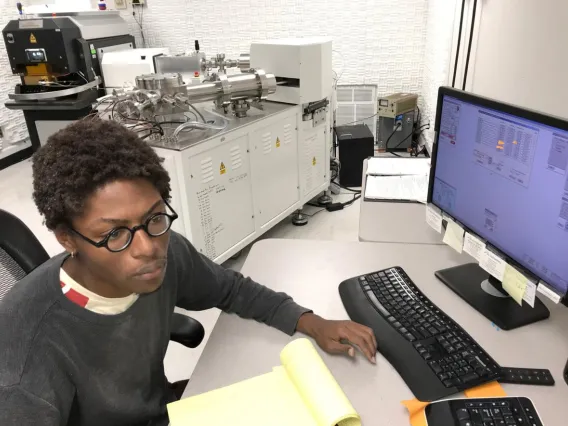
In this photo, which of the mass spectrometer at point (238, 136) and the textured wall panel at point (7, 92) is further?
the textured wall panel at point (7, 92)

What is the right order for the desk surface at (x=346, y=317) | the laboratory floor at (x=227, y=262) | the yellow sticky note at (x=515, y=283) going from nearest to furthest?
1. the desk surface at (x=346, y=317)
2. the yellow sticky note at (x=515, y=283)
3. the laboratory floor at (x=227, y=262)

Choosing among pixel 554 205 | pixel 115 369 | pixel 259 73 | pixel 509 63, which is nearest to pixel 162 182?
pixel 115 369

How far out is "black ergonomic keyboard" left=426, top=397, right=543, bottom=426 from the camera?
27.7 inches

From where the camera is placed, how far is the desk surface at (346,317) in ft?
2.57

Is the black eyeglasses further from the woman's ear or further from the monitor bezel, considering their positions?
the monitor bezel

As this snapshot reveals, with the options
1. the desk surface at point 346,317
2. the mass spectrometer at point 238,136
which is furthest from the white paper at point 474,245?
the mass spectrometer at point 238,136

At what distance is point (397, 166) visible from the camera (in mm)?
1777

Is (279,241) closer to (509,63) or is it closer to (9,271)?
(9,271)

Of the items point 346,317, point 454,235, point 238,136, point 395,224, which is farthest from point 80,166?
point 238,136

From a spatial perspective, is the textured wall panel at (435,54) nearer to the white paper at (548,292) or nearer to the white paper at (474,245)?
the white paper at (474,245)

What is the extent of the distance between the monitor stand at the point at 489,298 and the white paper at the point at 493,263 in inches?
3.0

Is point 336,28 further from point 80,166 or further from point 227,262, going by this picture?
point 80,166

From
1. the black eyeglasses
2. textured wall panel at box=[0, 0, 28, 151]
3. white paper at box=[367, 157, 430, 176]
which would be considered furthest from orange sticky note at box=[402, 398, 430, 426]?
textured wall panel at box=[0, 0, 28, 151]

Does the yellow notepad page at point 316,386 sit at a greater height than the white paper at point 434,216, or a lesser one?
lesser
